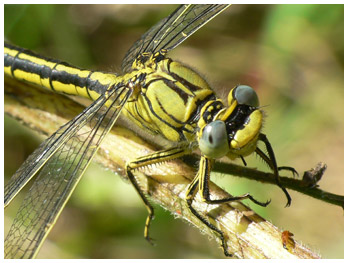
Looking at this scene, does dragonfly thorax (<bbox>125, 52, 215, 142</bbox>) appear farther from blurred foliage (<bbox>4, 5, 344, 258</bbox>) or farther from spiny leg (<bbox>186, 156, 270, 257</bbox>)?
blurred foliage (<bbox>4, 5, 344, 258</bbox>)

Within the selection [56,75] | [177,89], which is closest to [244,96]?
[177,89]

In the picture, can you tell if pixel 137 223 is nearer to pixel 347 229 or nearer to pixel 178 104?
pixel 178 104

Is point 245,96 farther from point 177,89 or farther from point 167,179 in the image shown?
point 167,179

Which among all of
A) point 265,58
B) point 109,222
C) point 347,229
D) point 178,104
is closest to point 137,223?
point 109,222

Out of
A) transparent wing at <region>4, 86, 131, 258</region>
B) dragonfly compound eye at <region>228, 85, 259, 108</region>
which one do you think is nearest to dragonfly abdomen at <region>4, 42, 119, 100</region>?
transparent wing at <region>4, 86, 131, 258</region>

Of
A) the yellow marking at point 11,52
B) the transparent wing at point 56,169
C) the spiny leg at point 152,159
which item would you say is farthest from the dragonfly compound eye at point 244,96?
the yellow marking at point 11,52

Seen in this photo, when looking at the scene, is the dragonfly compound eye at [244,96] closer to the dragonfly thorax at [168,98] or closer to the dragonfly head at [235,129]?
the dragonfly head at [235,129]
